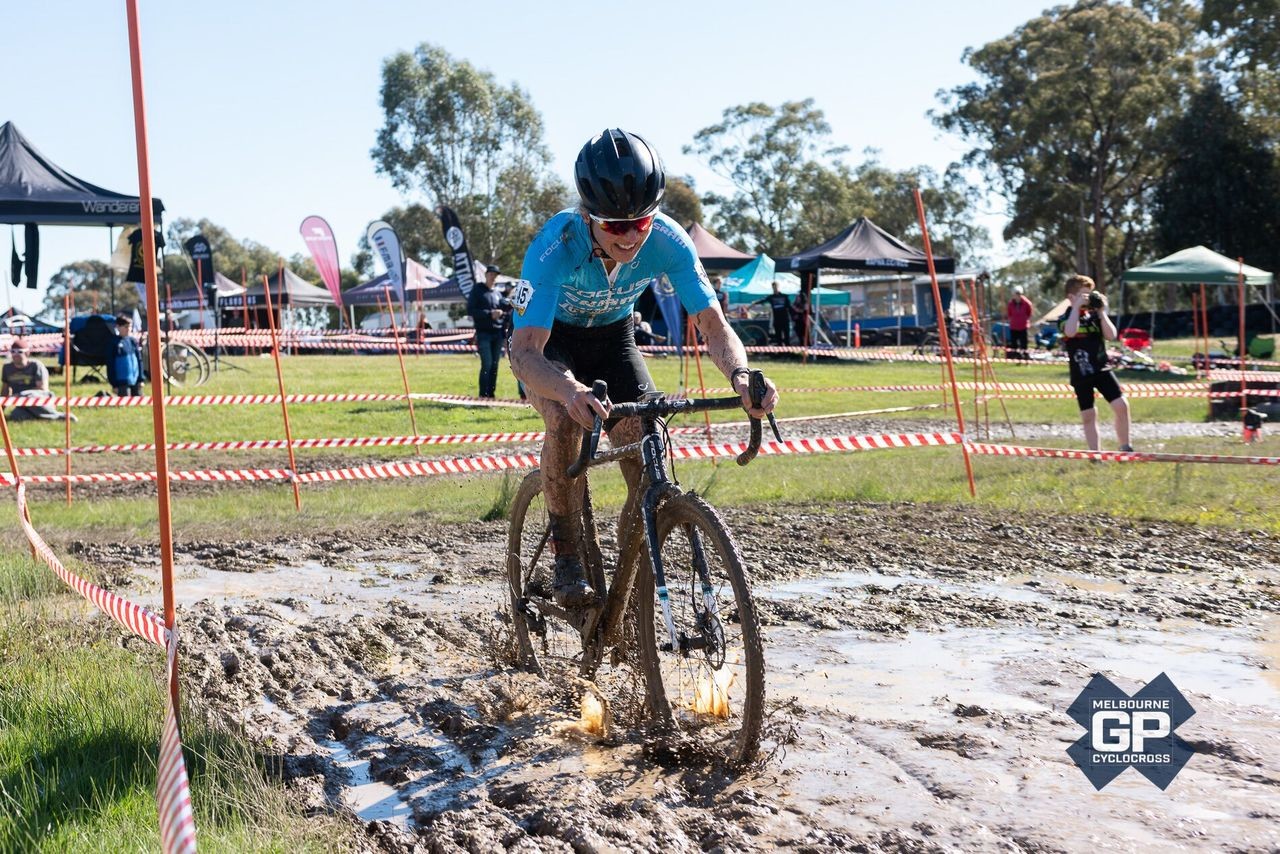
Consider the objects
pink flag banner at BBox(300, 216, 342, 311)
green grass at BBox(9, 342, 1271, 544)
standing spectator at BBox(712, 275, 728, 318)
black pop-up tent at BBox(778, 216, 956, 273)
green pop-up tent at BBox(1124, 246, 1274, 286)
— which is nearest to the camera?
green grass at BBox(9, 342, 1271, 544)

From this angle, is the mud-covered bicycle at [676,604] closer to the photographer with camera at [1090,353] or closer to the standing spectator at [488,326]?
the photographer with camera at [1090,353]

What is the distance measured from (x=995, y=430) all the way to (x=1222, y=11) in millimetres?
39642

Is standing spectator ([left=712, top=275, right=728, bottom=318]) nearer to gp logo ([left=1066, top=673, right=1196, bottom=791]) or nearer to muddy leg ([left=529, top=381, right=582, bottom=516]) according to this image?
muddy leg ([left=529, top=381, right=582, bottom=516])

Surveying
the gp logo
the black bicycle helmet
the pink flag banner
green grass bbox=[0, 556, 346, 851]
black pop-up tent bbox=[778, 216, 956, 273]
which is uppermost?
black pop-up tent bbox=[778, 216, 956, 273]

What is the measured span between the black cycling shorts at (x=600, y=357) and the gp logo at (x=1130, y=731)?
6.91ft

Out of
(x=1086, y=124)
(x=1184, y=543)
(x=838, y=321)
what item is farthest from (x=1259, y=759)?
(x=1086, y=124)

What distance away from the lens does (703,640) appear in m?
4.32

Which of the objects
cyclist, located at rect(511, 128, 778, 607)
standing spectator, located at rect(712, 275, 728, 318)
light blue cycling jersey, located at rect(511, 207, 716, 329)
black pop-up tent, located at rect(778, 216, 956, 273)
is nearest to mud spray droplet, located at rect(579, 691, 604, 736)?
cyclist, located at rect(511, 128, 778, 607)

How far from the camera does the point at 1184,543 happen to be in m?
8.37

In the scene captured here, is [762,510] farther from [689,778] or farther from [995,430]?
[995,430]

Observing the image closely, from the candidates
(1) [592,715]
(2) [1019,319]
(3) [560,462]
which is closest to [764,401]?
(3) [560,462]

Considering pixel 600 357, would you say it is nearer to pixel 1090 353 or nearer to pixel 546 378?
pixel 546 378

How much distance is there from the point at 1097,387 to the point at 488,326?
414 inches

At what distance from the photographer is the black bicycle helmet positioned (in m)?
4.37
